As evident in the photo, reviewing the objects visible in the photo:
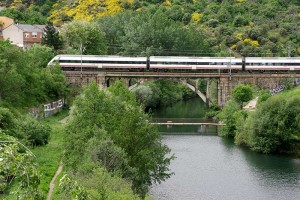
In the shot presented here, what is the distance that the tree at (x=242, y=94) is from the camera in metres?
62.7

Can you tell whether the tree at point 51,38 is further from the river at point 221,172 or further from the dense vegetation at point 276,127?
the dense vegetation at point 276,127

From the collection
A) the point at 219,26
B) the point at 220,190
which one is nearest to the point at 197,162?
the point at 220,190

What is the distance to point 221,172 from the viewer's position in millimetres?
39781

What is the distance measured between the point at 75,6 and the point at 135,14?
19.9 m

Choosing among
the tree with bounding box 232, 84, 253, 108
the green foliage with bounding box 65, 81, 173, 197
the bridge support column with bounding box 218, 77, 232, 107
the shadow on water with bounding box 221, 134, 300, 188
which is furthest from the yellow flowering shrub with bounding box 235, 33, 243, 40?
the green foliage with bounding box 65, 81, 173, 197

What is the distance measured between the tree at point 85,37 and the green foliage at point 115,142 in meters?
44.1

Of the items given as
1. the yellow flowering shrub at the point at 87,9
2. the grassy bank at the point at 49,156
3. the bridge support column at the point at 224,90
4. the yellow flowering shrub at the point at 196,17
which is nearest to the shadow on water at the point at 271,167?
the grassy bank at the point at 49,156

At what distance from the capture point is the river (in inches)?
1364

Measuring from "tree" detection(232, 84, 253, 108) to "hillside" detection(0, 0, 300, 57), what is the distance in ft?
75.4

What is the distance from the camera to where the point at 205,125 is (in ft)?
193

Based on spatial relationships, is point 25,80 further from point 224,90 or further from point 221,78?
point 224,90

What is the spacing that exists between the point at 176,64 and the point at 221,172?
29.8m

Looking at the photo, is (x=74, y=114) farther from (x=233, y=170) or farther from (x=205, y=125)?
(x=205, y=125)

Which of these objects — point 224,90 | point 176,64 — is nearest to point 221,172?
point 224,90
